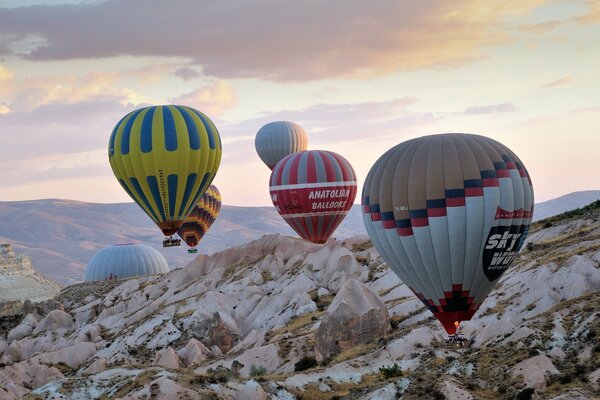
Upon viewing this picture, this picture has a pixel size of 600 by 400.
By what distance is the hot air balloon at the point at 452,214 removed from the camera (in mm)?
61562

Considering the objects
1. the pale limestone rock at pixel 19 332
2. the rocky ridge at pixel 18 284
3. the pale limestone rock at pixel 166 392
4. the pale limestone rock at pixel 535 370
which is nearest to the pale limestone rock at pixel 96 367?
the pale limestone rock at pixel 166 392

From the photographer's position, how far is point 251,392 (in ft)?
203

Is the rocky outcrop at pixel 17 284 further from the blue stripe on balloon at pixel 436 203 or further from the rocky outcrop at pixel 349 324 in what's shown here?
the blue stripe on balloon at pixel 436 203

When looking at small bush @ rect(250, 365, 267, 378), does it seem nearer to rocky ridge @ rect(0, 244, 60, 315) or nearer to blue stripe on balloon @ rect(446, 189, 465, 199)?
blue stripe on balloon @ rect(446, 189, 465, 199)

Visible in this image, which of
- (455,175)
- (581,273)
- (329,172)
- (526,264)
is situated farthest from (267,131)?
(455,175)

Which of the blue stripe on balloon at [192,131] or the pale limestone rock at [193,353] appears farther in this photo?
the blue stripe on balloon at [192,131]

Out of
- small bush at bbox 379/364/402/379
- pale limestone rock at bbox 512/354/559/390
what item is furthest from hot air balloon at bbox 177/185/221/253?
pale limestone rock at bbox 512/354/559/390

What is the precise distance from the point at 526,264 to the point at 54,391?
134 feet

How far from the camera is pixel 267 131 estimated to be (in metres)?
147

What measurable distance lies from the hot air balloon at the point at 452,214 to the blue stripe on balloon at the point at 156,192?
30.6 meters

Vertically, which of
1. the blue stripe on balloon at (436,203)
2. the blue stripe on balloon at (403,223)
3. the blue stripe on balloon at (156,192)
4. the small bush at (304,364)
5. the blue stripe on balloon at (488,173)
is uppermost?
the blue stripe on balloon at (156,192)

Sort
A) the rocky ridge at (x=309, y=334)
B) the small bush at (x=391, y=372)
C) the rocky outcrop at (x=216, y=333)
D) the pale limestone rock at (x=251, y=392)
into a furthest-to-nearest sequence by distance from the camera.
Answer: the rocky outcrop at (x=216, y=333) → the small bush at (x=391, y=372) → the pale limestone rock at (x=251, y=392) → the rocky ridge at (x=309, y=334)

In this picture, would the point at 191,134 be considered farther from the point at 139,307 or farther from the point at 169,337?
the point at 139,307

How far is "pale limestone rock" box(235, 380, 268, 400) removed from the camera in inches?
2431
